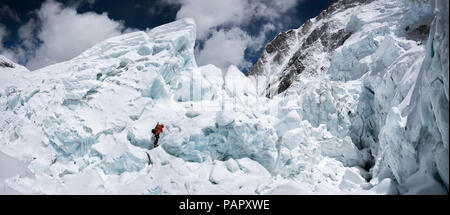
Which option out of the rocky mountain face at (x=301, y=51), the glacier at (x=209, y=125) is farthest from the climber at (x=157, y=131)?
the rocky mountain face at (x=301, y=51)

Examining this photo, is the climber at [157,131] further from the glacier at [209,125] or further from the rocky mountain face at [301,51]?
the rocky mountain face at [301,51]

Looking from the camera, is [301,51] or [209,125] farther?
[301,51]

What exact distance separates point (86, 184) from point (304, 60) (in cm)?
1830

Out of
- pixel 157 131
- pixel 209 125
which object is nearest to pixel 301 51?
pixel 209 125

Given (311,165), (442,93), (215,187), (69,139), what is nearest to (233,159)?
(215,187)

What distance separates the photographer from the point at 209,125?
887 cm

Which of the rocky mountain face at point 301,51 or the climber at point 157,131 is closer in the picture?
the climber at point 157,131

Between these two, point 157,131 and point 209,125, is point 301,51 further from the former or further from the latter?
point 157,131

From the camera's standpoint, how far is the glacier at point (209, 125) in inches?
236

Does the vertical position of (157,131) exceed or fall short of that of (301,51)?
it falls short

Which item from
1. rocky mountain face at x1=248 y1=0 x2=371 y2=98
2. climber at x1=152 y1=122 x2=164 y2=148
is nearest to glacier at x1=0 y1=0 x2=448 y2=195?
climber at x1=152 y1=122 x2=164 y2=148

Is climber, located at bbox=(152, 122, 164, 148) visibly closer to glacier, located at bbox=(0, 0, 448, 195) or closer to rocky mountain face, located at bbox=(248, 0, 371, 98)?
glacier, located at bbox=(0, 0, 448, 195)

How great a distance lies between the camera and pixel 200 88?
11.1m

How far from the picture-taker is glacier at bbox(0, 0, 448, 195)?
5988mm
